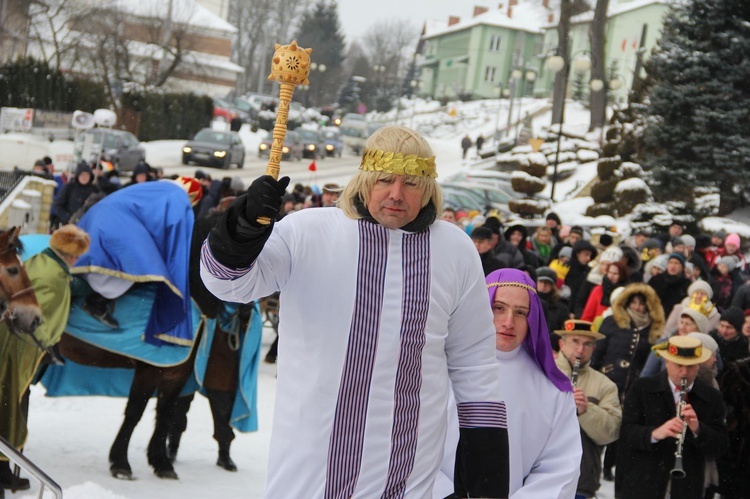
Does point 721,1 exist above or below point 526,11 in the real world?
below

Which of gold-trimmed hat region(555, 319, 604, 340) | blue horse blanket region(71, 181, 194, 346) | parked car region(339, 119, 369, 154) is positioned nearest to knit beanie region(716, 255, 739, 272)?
gold-trimmed hat region(555, 319, 604, 340)

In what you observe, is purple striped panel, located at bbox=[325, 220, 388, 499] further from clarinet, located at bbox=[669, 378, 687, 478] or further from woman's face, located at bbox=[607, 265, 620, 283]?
woman's face, located at bbox=[607, 265, 620, 283]

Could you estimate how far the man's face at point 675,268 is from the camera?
40.8 ft

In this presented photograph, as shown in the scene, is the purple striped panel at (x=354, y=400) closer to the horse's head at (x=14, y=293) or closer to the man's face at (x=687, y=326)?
the horse's head at (x=14, y=293)

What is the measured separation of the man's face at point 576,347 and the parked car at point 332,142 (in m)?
44.1

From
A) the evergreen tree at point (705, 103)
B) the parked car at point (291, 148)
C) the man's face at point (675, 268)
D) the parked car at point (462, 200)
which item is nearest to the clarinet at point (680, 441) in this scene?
the man's face at point (675, 268)

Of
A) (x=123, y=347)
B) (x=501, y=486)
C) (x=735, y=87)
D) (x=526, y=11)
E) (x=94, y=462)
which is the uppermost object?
(x=526, y=11)

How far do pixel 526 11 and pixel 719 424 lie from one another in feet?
328

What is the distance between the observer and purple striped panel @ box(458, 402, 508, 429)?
138 inches

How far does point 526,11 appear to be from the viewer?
104 m

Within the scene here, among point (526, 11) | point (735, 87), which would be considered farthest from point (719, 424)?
point (526, 11)

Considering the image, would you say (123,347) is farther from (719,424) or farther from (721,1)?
(721,1)

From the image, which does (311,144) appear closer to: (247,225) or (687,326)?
(687,326)

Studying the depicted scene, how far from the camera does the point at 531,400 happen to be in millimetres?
4359
